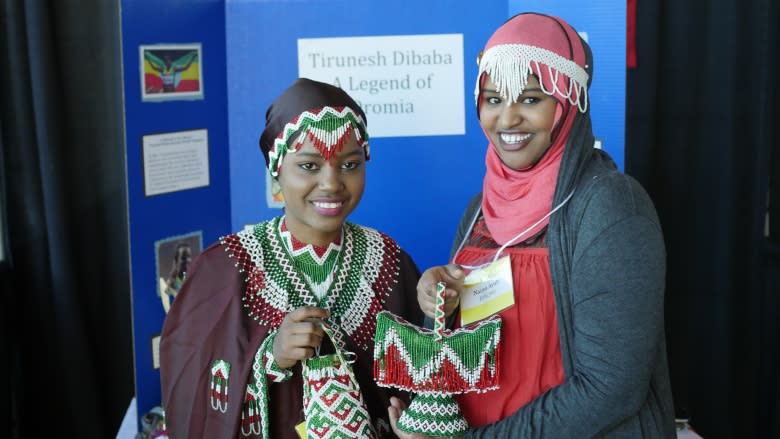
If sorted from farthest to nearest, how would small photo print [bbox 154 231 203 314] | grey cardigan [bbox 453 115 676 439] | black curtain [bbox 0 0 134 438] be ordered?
black curtain [bbox 0 0 134 438], small photo print [bbox 154 231 203 314], grey cardigan [bbox 453 115 676 439]

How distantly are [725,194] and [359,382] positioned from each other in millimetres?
2391

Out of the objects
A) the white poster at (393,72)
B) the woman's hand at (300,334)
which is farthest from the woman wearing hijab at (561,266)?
the white poster at (393,72)

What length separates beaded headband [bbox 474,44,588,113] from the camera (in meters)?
1.65

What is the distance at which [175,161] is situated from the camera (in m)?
2.64

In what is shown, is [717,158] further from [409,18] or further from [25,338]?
[25,338]

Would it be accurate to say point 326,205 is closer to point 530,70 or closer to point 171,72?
point 530,70

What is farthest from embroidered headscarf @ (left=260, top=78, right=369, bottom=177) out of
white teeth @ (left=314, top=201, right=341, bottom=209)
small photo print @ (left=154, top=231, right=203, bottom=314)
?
Answer: small photo print @ (left=154, top=231, right=203, bottom=314)

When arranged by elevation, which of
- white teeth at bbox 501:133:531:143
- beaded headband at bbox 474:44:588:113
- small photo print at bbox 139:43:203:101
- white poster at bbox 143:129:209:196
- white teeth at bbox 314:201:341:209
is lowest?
white teeth at bbox 314:201:341:209

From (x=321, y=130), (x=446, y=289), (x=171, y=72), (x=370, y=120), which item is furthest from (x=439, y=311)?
(x=171, y=72)

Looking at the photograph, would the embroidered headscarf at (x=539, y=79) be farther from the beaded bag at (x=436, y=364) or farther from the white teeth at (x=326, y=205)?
the white teeth at (x=326, y=205)

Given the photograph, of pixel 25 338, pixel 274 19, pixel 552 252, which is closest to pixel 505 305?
pixel 552 252

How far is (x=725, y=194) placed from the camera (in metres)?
3.69

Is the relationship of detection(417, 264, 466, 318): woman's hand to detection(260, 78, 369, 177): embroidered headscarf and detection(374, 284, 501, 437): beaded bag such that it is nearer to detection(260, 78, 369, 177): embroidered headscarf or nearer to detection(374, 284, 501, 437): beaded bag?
detection(374, 284, 501, 437): beaded bag

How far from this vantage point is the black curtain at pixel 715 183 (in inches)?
140
